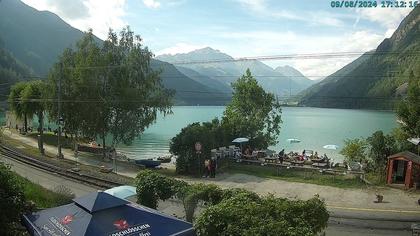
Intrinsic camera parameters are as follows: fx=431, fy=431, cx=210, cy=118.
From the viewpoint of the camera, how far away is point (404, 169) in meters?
26.2

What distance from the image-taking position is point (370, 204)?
21938 millimetres

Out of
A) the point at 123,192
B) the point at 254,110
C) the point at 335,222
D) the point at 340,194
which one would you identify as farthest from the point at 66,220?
the point at 254,110

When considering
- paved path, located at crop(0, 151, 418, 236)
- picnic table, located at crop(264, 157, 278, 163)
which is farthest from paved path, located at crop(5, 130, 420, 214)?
picnic table, located at crop(264, 157, 278, 163)

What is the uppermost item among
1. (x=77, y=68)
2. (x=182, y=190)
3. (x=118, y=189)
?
(x=77, y=68)

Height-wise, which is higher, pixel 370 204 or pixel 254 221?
pixel 254 221

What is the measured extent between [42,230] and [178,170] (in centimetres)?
2224

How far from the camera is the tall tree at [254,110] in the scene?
45219mm

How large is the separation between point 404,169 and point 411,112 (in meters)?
6.84

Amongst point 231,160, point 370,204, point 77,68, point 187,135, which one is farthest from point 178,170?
point 77,68

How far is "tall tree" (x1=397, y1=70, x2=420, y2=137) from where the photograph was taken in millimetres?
31016

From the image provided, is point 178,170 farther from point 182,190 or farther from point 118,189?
point 182,190

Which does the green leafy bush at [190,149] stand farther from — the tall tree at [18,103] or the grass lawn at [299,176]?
the tall tree at [18,103]

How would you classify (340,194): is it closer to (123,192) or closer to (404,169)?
(404,169)

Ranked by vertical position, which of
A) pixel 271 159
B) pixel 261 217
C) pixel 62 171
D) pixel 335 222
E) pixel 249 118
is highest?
pixel 261 217
